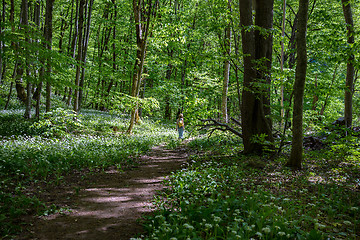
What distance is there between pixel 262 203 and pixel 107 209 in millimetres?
3170

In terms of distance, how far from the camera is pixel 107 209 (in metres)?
4.98

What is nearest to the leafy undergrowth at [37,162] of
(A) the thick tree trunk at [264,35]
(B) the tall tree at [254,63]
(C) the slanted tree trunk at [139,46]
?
(C) the slanted tree trunk at [139,46]

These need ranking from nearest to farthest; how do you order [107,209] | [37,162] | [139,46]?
[107,209] → [37,162] → [139,46]

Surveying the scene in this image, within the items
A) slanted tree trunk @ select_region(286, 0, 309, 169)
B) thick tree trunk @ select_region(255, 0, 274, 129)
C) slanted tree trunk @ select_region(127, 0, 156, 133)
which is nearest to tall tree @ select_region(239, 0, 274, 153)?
thick tree trunk @ select_region(255, 0, 274, 129)

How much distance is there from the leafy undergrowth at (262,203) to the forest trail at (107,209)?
48 centimetres

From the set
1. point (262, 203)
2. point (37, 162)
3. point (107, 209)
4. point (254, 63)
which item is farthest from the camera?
point (254, 63)

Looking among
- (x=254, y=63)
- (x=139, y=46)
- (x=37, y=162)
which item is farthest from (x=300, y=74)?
(x=139, y=46)

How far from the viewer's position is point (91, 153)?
8.74 metres

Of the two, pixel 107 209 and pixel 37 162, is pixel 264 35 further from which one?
pixel 37 162

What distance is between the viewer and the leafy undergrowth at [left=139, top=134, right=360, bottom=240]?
139 inches

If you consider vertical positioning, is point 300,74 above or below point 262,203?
above

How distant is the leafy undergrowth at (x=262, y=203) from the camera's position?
3539 millimetres

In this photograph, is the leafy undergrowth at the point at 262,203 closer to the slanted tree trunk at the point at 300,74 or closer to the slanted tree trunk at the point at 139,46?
the slanted tree trunk at the point at 300,74

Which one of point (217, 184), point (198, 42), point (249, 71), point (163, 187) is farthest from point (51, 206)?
point (198, 42)
